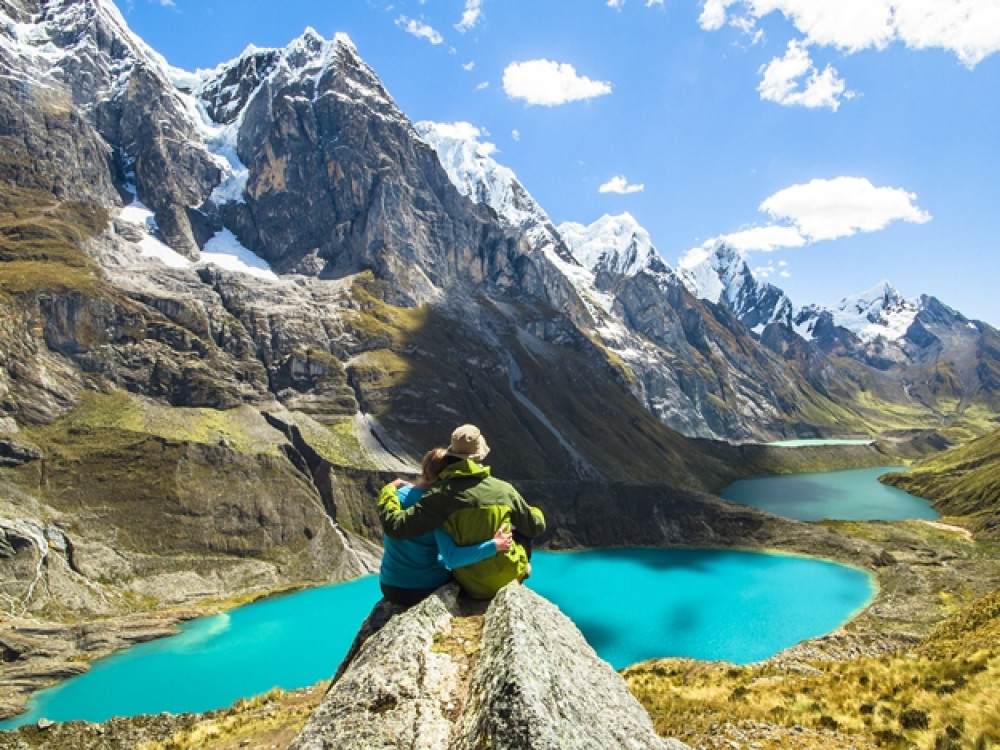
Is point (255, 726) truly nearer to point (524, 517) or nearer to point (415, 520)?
point (415, 520)

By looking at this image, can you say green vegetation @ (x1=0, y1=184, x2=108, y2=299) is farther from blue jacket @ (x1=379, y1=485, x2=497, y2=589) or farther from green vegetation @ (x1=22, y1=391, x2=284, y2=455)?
blue jacket @ (x1=379, y1=485, x2=497, y2=589)

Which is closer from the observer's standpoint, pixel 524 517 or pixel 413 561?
pixel 524 517

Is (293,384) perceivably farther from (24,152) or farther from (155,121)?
(155,121)

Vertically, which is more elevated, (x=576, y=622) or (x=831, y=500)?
(x=576, y=622)

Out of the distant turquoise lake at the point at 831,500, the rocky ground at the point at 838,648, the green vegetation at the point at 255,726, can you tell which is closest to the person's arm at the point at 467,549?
the rocky ground at the point at 838,648

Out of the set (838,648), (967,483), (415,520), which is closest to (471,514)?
(415,520)

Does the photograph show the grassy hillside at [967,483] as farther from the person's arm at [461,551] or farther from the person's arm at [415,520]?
the person's arm at [415,520]

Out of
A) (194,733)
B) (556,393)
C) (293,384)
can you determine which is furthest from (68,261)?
(194,733)
